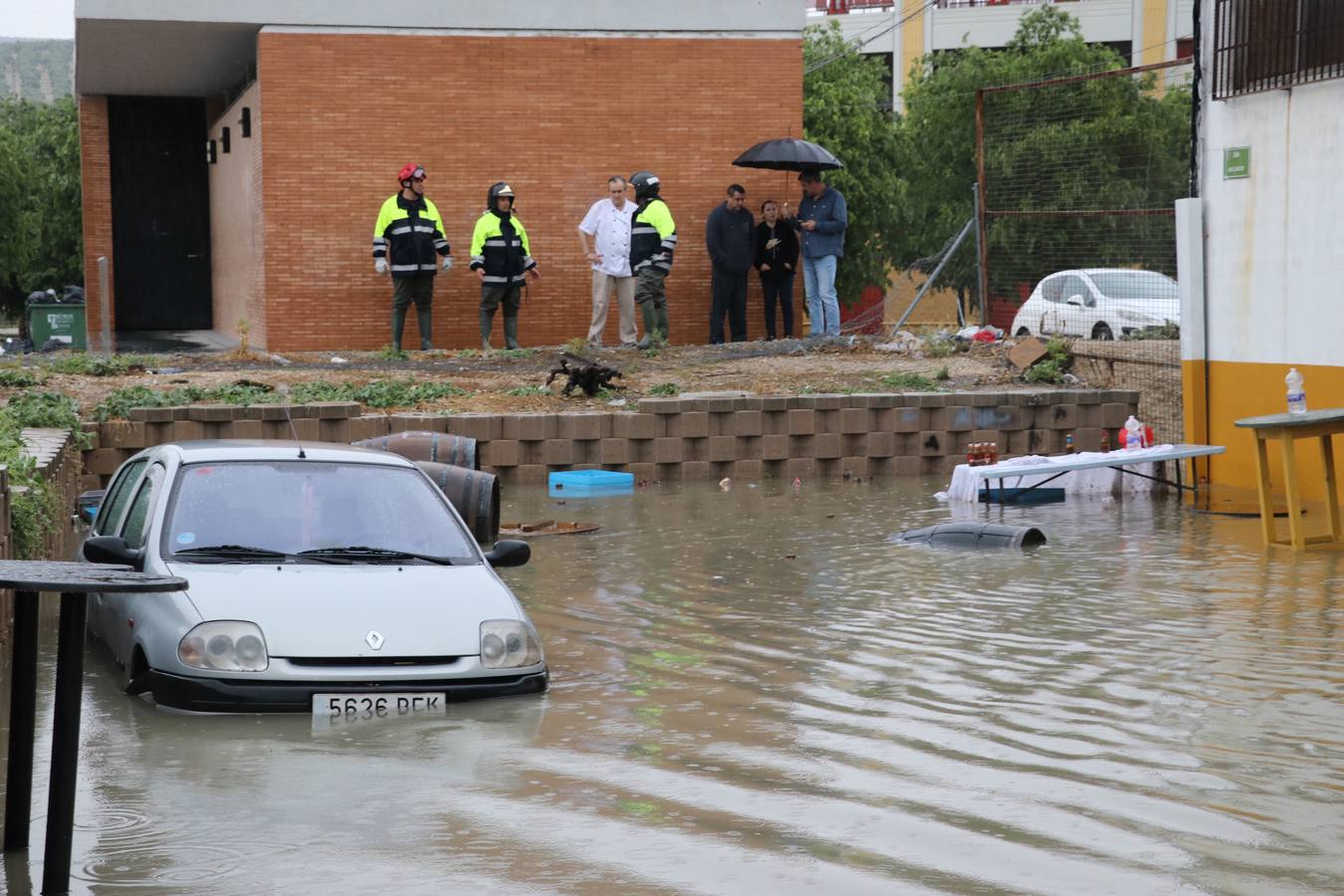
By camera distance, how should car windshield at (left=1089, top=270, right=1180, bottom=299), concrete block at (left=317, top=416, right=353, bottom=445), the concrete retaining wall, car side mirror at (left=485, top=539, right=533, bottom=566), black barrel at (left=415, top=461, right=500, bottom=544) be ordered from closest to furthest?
car side mirror at (left=485, top=539, right=533, bottom=566)
black barrel at (left=415, top=461, right=500, bottom=544)
the concrete retaining wall
concrete block at (left=317, top=416, right=353, bottom=445)
car windshield at (left=1089, top=270, right=1180, bottom=299)

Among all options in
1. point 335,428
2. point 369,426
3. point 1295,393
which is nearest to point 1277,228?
point 1295,393

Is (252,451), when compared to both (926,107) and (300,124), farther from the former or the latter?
(926,107)

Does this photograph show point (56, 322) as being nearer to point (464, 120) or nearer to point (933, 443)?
point (464, 120)

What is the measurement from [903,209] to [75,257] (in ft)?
72.8

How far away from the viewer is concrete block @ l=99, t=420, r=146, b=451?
16.2 m

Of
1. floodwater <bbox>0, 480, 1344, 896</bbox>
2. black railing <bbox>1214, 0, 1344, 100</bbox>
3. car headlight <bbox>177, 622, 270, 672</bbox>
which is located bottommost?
floodwater <bbox>0, 480, 1344, 896</bbox>

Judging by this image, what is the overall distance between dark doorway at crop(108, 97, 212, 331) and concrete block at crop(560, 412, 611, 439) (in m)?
19.4

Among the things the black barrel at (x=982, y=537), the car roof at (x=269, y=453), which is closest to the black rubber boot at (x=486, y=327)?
the black barrel at (x=982, y=537)

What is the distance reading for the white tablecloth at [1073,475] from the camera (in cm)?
1480

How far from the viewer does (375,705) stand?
291 inches

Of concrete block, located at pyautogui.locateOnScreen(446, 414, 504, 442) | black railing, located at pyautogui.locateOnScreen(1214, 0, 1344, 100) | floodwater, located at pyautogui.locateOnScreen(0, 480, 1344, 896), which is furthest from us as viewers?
concrete block, located at pyautogui.locateOnScreen(446, 414, 504, 442)

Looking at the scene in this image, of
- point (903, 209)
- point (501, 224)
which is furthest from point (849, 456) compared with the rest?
point (903, 209)

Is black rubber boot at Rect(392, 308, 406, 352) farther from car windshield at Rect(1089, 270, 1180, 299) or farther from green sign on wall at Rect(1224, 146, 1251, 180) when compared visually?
green sign on wall at Rect(1224, 146, 1251, 180)

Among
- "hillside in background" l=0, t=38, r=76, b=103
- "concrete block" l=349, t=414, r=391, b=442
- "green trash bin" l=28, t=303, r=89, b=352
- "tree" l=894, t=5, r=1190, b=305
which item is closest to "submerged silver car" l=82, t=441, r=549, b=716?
"concrete block" l=349, t=414, r=391, b=442
